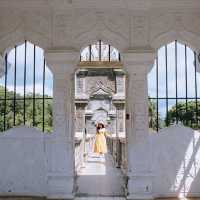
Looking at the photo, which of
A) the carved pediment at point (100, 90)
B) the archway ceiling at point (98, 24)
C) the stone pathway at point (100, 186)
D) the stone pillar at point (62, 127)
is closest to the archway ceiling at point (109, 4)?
the archway ceiling at point (98, 24)

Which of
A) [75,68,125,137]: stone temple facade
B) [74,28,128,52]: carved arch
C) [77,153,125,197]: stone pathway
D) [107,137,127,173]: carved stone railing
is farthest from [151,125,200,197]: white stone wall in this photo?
[75,68,125,137]: stone temple facade

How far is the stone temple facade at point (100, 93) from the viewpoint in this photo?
59.5ft

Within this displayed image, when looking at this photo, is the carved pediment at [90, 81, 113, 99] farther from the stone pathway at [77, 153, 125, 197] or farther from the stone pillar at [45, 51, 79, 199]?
the stone pillar at [45, 51, 79, 199]

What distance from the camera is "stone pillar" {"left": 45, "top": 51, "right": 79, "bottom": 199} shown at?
6766 millimetres

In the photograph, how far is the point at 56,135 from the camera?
22.6 ft

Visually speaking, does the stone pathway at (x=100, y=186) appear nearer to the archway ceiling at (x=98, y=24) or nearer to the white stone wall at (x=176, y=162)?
the white stone wall at (x=176, y=162)

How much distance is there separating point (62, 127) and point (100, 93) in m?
16.9

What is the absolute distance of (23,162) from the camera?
703 centimetres

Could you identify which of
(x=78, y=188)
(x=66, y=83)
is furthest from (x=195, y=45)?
(x=78, y=188)

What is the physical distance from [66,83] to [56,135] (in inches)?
38.2

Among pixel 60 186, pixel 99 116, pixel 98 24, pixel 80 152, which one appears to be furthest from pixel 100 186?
pixel 99 116

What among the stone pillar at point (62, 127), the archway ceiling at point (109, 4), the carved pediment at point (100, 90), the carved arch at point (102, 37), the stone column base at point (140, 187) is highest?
the archway ceiling at point (109, 4)

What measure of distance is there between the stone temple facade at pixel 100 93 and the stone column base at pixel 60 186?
25.5ft

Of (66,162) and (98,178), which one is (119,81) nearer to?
(98,178)
